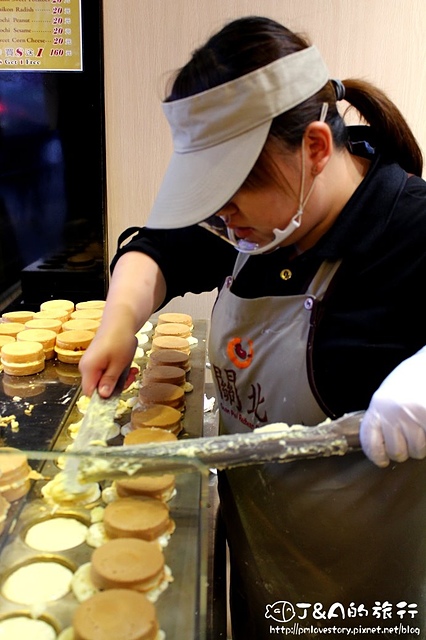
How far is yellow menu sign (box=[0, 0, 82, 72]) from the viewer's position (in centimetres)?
286

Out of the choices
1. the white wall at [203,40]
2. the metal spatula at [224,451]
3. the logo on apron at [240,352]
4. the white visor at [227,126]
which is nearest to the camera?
the metal spatula at [224,451]

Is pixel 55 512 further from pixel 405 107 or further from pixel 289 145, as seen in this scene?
pixel 405 107

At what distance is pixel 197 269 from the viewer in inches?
68.6

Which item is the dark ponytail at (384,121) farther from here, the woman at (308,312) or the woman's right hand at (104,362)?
the woman's right hand at (104,362)

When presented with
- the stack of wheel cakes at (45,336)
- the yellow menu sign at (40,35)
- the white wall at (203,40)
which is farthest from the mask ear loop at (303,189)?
the yellow menu sign at (40,35)

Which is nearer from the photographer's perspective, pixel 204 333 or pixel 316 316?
pixel 316 316

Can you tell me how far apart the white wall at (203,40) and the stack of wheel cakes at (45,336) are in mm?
931

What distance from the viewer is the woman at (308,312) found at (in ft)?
3.66

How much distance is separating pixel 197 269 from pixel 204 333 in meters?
0.93

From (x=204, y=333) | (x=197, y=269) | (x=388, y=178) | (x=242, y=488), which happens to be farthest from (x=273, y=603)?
(x=204, y=333)

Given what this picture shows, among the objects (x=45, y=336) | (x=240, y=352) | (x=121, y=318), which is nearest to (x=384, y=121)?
(x=240, y=352)

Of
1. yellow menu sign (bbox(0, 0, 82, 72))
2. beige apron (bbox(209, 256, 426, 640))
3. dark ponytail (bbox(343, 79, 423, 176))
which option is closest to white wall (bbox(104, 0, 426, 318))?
yellow menu sign (bbox(0, 0, 82, 72))

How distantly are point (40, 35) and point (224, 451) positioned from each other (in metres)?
2.67

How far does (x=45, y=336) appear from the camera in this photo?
7.71ft
